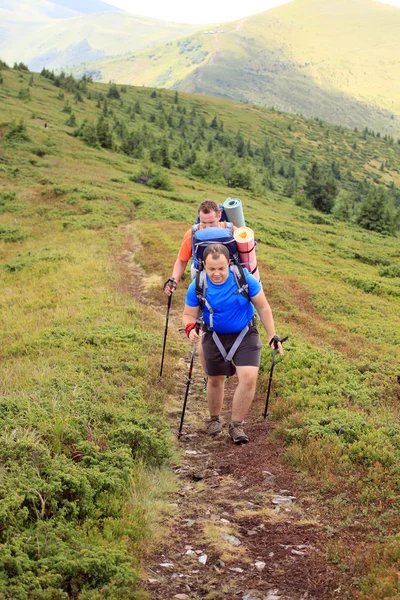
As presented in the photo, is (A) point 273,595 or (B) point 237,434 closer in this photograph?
(A) point 273,595

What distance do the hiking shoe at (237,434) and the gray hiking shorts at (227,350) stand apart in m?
0.74

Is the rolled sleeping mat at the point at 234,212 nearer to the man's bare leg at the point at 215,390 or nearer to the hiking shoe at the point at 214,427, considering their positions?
the man's bare leg at the point at 215,390

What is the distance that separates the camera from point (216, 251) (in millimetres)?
6871

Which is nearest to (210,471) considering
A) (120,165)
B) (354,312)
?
(354,312)

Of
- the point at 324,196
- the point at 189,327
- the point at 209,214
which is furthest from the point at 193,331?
the point at 324,196

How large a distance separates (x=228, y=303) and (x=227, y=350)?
0.69m

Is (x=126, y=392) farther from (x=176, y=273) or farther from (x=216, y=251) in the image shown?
(x=216, y=251)

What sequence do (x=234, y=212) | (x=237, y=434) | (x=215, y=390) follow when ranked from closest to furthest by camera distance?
1. (x=237, y=434)
2. (x=215, y=390)
3. (x=234, y=212)

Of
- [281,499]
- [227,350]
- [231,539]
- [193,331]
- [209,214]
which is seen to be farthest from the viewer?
[209,214]

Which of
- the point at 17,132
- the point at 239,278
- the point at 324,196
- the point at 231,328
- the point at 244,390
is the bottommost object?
the point at 324,196

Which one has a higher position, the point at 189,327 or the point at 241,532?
the point at 189,327

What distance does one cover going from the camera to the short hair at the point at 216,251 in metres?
6.86

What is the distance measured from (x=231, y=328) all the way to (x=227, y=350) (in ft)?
1.04

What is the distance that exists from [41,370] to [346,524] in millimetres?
5533
